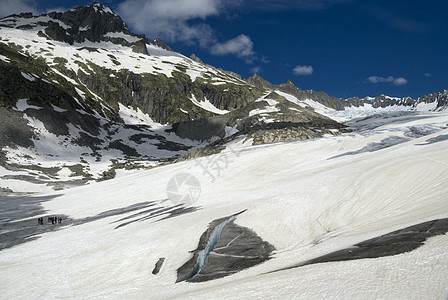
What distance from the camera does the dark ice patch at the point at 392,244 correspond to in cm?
802

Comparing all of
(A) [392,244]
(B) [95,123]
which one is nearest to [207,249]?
(A) [392,244]

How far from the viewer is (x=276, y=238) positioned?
13.9 m

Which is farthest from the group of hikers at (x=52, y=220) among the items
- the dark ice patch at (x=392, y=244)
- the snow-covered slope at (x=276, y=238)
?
the dark ice patch at (x=392, y=244)

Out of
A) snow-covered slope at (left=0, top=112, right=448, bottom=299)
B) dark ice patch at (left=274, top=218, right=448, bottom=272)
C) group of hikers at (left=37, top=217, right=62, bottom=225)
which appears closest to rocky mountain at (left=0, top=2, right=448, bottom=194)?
group of hikers at (left=37, top=217, right=62, bottom=225)

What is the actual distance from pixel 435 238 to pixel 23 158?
95.6 meters

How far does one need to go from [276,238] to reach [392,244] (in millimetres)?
6038

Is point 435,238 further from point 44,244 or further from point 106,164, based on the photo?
point 106,164

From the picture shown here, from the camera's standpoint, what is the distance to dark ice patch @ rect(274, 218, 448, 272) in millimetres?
8016

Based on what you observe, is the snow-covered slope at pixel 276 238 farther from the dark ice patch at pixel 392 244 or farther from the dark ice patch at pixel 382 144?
the dark ice patch at pixel 382 144

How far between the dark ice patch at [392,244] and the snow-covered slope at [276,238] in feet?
0.98

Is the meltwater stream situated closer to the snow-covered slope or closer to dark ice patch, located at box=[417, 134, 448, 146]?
the snow-covered slope

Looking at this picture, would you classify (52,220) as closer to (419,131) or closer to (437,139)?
(437,139)

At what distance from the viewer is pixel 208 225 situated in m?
16.3

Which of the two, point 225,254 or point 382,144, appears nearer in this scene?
point 225,254
